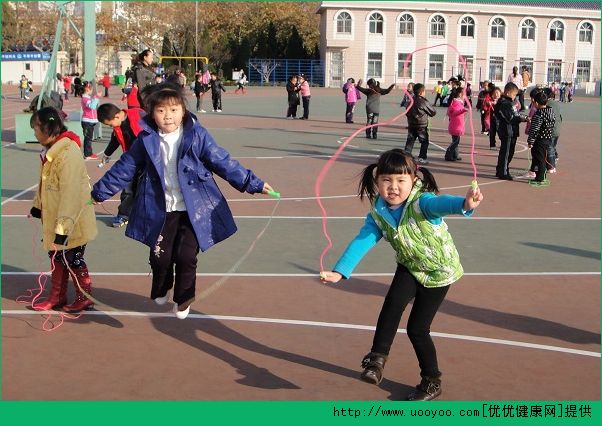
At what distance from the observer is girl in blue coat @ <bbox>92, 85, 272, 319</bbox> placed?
5.86m

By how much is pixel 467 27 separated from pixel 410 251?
68288 millimetres

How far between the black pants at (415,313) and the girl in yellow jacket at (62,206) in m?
2.80

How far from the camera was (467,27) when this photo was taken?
6981cm

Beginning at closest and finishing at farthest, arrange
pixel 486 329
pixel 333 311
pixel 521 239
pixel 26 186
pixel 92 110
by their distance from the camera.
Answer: pixel 486 329, pixel 333 311, pixel 521 239, pixel 26 186, pixel 92 110

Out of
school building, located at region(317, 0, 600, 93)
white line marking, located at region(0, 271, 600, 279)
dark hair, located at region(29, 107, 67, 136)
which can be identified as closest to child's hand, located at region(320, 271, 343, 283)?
dark hair, located at region(29, 107, 67, 136)

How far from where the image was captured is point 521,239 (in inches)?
396

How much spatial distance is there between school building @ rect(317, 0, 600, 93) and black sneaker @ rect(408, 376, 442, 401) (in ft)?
215

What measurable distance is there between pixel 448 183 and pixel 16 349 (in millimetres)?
10430

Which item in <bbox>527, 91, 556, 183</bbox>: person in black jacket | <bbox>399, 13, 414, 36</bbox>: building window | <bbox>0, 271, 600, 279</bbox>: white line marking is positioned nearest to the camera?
<bbox>0, 271, 600, 279</bbox>: white line marking

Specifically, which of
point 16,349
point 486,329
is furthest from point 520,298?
point 16,349

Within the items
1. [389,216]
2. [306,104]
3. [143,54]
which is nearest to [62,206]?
[389,216]

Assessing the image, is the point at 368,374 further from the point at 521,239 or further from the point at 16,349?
→ the point at 521,239

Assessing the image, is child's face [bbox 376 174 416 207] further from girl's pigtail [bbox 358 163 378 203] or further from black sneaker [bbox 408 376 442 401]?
black sneaker [bbox 408 376 442 401]

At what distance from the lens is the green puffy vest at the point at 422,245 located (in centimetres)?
495
